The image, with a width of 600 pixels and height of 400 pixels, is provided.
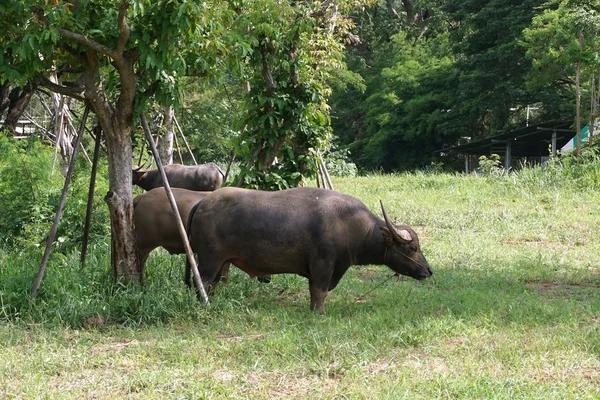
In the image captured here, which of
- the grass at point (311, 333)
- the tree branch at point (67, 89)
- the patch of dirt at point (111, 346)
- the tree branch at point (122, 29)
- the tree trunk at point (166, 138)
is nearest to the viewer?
the grass at point (311, 333)

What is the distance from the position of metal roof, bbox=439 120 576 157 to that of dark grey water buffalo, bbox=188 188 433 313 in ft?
70.7

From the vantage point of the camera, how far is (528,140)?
3228 cm

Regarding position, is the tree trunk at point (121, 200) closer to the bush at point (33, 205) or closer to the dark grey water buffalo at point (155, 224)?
the dark grey water buffalo at point (155, 224)

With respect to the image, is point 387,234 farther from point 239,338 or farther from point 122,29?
point 122,29

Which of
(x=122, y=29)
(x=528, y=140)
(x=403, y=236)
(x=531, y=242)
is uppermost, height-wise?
(x=122, y=29)

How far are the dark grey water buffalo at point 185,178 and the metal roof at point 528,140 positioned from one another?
16480mm

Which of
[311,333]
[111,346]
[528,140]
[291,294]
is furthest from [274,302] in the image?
[528,140]

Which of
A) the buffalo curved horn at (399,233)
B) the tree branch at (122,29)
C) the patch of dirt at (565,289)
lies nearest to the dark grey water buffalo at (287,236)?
the buffalo curved horn at (399,233)

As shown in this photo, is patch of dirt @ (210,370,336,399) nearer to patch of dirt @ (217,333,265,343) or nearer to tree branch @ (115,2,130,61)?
patch of dirt @ (217,333,265,343)

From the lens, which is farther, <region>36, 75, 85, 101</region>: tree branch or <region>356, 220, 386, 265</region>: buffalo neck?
<region>356, 220, 386, 265</region>: buffalo neck

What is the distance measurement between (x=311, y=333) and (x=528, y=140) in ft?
90.3

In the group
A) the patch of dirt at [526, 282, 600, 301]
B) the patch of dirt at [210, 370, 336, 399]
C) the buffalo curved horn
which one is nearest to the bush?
the buffalo curved horn

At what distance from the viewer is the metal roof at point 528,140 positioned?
29109 millimetres

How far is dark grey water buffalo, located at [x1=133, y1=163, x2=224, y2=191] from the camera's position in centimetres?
1548
